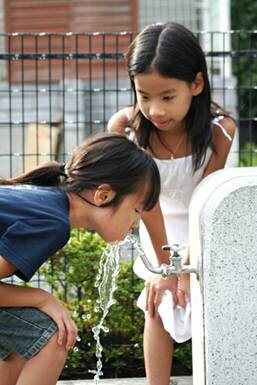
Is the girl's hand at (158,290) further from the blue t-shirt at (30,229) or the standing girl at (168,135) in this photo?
the blue t-shirt at (30,229)

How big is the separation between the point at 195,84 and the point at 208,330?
1.19m

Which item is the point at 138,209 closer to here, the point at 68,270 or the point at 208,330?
the point at 208,330

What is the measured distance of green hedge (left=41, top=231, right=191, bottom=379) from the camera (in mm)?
5133

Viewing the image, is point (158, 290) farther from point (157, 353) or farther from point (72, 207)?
point (72, 207)

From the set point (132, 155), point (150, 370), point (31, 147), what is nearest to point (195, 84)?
point (132, 155)

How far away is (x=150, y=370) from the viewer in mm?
4301

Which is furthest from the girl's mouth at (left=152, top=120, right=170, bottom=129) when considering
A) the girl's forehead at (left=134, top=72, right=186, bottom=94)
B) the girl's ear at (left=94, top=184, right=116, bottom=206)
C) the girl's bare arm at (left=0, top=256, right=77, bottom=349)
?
the girl's bare arm at (left=0, top=256, right=77, bottom=349)

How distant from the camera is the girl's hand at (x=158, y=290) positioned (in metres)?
4.25

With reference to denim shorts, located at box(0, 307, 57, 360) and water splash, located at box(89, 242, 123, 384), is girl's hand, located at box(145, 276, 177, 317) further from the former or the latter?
denim shorts, located at box(0, 307, 57, 360)

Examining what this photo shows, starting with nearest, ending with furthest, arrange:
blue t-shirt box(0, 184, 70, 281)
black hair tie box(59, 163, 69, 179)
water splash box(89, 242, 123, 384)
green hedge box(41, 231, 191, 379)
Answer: blue t-shirt box(0, 184, 70, 281)
black hair tie box(59, 163, 69, 179)
water splash box(89, 242, 123, 384)
green hedge box(41, 231, 191, 379)

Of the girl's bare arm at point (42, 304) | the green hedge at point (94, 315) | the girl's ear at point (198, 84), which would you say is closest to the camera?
the girl's bare arm at point (42, 304)

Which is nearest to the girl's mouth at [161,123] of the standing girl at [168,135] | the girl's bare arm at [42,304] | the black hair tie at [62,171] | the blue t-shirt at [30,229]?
the standing girl at [168,135]

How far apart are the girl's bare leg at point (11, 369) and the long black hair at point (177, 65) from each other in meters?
1.11

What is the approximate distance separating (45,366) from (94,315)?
1.59 m
